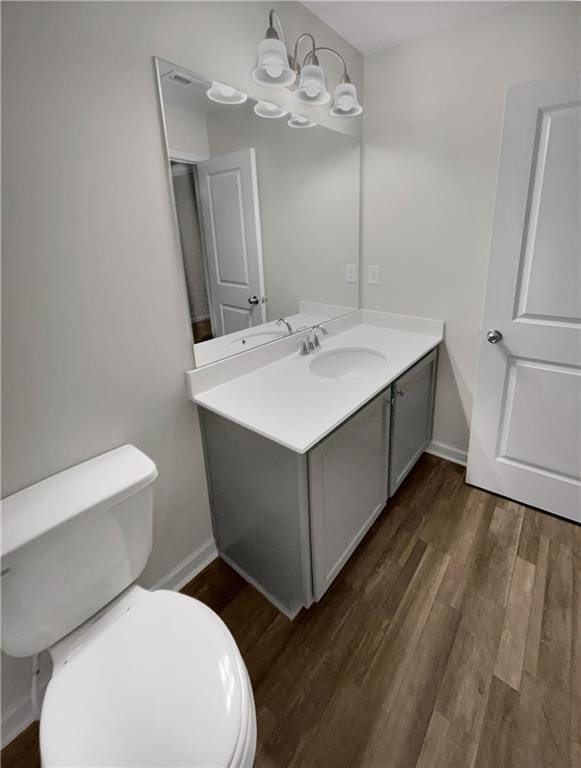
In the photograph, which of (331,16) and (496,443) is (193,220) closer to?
(331,16)

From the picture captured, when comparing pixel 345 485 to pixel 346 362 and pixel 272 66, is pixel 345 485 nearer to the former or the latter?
pixel 346 362

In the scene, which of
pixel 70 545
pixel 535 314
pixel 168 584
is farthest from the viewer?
pixel 535 314

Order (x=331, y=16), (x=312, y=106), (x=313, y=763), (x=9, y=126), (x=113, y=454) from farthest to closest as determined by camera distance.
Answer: (x=312, y=106), (x=331, y=16), (x=113, y=454), (x=313, y=763), (x=9, y=126)

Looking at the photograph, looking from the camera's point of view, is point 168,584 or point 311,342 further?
point 311,342

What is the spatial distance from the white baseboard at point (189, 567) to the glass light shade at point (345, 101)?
79.3 inches

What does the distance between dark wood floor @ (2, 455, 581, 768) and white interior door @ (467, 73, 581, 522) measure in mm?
273

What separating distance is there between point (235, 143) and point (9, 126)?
0.80m

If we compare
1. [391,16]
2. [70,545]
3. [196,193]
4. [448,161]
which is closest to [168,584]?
[70,545]

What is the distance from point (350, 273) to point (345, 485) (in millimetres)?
1309

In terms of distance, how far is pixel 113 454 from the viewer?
117 centimetres

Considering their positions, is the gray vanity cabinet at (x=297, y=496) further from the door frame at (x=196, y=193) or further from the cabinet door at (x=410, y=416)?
the door frame at (x=196, y=193)

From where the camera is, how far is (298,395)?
4.64 ft

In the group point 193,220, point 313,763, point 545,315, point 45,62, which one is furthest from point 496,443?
point 45,62

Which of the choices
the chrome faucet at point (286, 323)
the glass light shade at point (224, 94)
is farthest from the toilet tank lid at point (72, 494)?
the glass light shade at point (224, 94)
